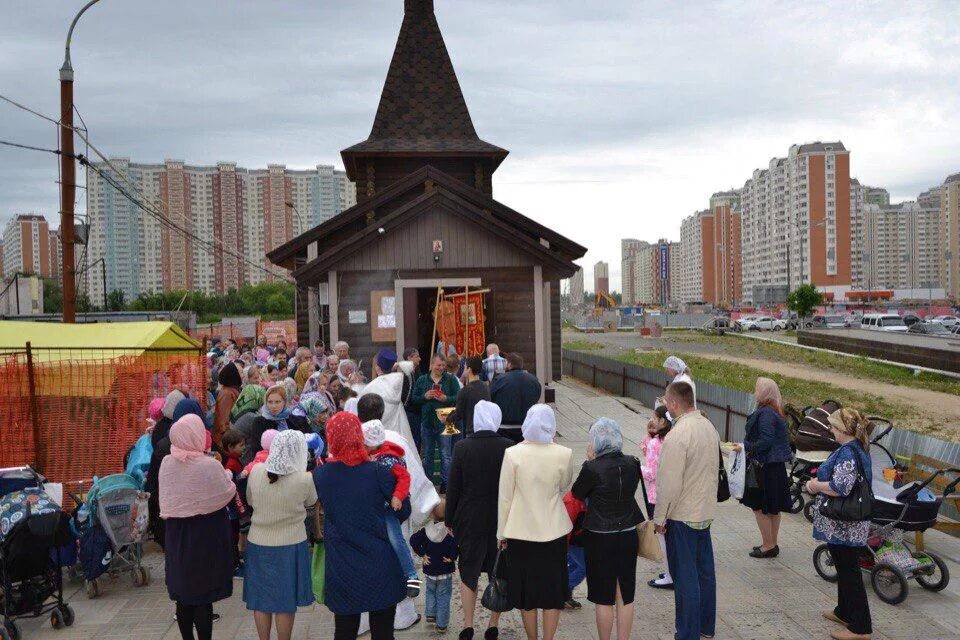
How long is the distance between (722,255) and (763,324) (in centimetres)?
9471

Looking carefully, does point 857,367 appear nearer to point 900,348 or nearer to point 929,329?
point 900,348

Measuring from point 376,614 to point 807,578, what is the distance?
417 cm

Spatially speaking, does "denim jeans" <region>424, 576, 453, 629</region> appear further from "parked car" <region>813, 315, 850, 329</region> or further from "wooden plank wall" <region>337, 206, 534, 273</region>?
"parked car" <region>813, 315, 850, 329</region>

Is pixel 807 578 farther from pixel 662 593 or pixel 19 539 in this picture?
pixel 19 539

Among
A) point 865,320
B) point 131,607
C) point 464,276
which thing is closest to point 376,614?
point 131,607

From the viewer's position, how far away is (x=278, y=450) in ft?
16.0

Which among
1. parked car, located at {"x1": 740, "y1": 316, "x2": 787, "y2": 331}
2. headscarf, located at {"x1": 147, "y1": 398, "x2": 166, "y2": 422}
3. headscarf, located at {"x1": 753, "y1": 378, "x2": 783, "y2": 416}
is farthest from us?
parked car, located at {"x1": 740, "y1": 316, "x2": 787, "y2": 331}

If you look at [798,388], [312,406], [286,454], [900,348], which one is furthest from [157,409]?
[900,348]

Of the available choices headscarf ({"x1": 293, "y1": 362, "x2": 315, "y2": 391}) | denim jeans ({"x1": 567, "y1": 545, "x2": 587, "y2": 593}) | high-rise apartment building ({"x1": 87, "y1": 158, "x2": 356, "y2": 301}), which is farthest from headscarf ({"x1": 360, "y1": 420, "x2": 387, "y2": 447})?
high-rise apartment building ({"x1": 87, "y1": 158, "x2": 356, "y2": 301})

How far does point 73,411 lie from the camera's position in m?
10.0

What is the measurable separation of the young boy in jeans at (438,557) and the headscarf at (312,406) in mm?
2554

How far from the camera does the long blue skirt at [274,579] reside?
5.02m

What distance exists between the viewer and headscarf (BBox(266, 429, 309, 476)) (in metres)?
4.86

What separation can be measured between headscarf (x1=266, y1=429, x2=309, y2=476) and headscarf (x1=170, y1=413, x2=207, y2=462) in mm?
571
